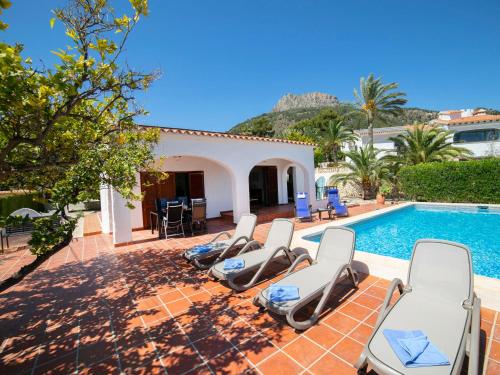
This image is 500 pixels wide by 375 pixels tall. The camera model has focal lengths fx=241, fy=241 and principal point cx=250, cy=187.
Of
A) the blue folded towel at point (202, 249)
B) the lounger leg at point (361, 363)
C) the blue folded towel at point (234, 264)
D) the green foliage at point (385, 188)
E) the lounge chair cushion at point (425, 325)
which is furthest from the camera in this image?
the green foliage at point (385, 188)

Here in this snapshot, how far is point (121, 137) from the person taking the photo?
5.05m

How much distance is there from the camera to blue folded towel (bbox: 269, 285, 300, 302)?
13.6 feet

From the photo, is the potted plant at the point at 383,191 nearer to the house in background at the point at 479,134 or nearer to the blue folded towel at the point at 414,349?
the house in background at the point at 479,134

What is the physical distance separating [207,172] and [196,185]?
3.52ft

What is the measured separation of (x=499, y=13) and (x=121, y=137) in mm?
17852

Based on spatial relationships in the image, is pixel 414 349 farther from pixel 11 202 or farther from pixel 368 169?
pixel 11 202

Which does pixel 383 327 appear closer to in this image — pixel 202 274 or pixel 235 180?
pixel 202 274

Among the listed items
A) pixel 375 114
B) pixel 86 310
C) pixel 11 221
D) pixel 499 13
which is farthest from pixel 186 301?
pixel 375 114

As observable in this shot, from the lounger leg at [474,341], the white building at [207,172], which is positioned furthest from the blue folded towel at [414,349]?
the white building at [207,172]

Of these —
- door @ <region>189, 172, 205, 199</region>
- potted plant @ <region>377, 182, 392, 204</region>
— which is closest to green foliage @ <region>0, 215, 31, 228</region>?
door @ <region>189, 172, 205, 199</region>

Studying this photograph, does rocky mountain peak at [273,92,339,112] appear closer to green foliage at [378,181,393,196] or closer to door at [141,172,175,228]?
green foliage at [378,181,393,196]

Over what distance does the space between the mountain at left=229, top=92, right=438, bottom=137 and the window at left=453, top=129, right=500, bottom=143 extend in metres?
6.79

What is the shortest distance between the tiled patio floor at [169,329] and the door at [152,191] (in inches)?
253

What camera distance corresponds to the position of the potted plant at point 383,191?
18.3m
